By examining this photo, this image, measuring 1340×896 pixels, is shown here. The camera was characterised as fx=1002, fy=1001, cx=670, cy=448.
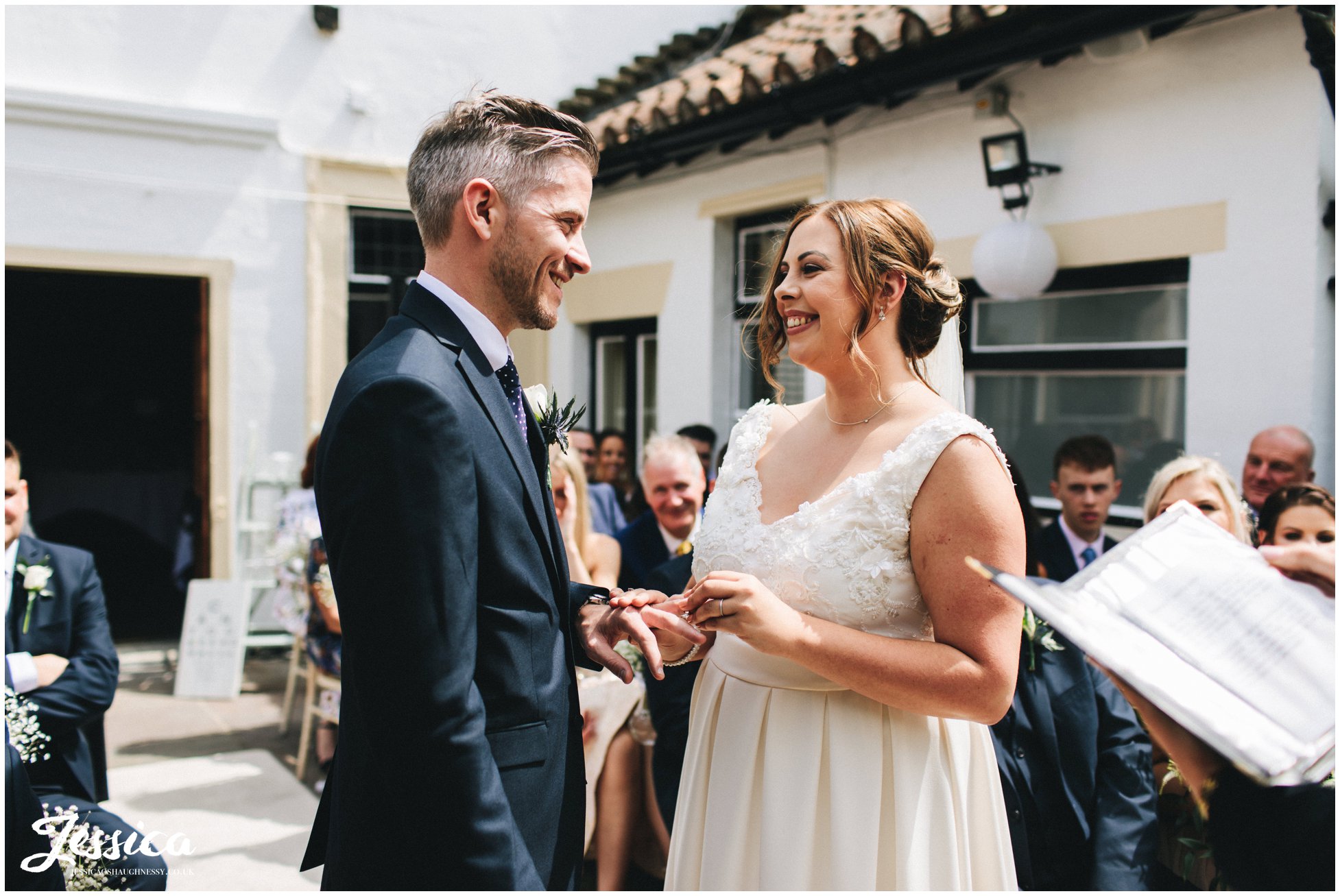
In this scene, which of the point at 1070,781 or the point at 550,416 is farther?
the point at 1070,781

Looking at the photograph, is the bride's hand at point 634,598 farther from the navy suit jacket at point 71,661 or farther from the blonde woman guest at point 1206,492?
the blonde woman guest at point 1206,492

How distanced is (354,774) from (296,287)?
7133 millimetres

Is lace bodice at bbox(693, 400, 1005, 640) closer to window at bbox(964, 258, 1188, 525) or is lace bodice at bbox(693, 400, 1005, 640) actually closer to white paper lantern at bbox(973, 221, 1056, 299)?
window at bbox(964, 258, 1188, 525)

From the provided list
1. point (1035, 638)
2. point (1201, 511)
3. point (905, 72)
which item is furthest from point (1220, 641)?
→ point (905, 72)

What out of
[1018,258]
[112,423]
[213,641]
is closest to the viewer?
[1018,258]

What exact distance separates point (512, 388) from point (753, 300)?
5194 mm

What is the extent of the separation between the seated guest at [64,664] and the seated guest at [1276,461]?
4030 millimetres

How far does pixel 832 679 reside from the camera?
6.04 feet

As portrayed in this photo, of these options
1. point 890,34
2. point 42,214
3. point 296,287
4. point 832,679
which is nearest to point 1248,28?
point 890,34

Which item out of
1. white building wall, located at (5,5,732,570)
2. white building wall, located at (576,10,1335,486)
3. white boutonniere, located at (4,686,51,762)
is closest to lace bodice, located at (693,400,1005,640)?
white boutonniere, located at (4,686,51,762)

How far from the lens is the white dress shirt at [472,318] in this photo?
1693mm

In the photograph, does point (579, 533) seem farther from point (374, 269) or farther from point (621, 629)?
point (374, 269)

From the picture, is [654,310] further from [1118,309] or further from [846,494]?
[846,494]

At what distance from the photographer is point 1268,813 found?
47.3 inches
